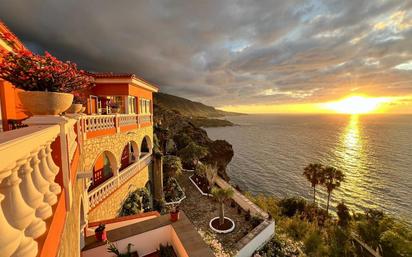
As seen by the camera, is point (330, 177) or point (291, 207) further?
point (330, 177)

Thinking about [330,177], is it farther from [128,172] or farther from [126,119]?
[126,119]

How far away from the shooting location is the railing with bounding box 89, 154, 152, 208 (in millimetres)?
8523

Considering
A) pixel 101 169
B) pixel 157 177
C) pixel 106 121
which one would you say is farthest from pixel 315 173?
pixel 106 121

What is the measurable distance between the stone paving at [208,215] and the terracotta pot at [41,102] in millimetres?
11913

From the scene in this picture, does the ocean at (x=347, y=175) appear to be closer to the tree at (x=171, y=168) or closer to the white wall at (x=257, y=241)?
the white wall at (x=257, y=241)

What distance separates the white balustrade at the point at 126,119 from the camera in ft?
35.4

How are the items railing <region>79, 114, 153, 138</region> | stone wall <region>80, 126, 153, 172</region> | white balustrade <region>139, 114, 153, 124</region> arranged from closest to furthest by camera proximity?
railing <region>79, 114, 153, 138</region>, stone wall <region>80, 126, 153, 172</region>, white balustrade <region>139, 114, 153, 124</region>

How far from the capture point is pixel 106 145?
952cm

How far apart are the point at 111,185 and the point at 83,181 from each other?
418 centimetres

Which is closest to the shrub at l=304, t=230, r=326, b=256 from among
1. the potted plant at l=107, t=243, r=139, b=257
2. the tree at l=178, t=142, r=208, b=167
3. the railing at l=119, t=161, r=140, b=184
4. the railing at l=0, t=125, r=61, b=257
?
the potted plant at l=107, t=243, r=139, b=257

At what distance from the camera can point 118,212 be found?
10.6m

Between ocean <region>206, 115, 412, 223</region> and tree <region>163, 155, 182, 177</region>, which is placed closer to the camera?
tree <region>163, 155, 182, 177</region>

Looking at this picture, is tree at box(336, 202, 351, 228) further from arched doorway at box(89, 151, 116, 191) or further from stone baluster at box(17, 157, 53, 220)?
stone baluster at box(17, 157, 53, 220)

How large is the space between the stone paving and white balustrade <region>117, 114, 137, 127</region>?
8.09 m
